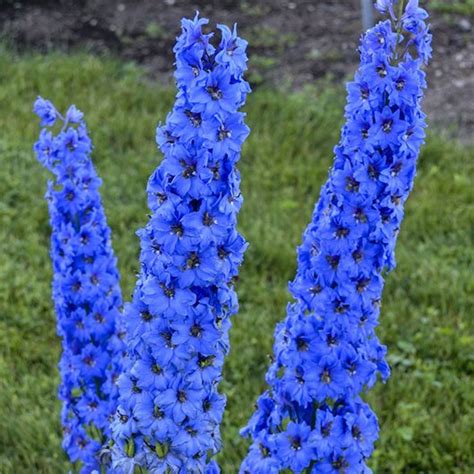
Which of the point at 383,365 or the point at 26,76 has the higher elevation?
the point at 26,76

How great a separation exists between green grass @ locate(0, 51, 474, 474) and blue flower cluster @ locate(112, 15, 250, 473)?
160cm

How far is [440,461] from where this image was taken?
3852 mm

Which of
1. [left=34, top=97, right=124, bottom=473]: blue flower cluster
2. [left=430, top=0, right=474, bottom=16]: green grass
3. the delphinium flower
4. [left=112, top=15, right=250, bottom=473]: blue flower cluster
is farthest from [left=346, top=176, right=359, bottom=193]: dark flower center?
[left=430, top=0, right=474, bottom=16]: green grass

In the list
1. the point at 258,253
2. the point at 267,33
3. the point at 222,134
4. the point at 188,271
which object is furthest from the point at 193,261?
the point at 267,33

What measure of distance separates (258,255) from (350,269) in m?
2.86

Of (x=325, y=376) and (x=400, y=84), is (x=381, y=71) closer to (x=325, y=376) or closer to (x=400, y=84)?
(x=400, y=84)

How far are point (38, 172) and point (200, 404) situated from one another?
4.10m

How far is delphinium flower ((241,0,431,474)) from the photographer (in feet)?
7.89

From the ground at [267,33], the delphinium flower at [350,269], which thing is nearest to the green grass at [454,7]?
the ground at [267,33]

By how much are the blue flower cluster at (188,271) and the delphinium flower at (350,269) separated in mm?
331

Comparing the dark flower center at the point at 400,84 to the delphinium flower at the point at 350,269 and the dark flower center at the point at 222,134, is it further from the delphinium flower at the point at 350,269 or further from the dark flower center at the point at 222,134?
the dark flower center at the point at 222,134

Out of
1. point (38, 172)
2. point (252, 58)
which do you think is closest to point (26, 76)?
point (38, 172)

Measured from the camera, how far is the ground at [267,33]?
7.38m

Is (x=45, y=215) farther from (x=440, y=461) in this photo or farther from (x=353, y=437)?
(x=353, y=437)
